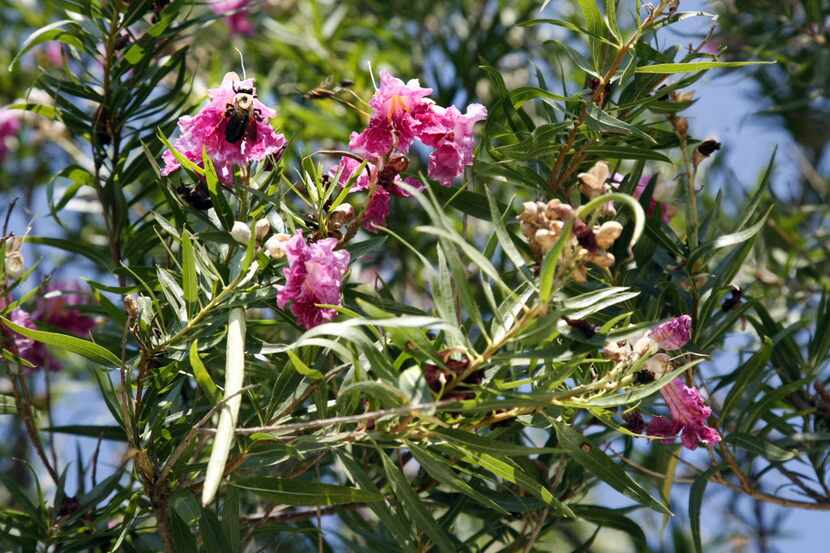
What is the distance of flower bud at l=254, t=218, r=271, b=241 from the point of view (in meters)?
1.10

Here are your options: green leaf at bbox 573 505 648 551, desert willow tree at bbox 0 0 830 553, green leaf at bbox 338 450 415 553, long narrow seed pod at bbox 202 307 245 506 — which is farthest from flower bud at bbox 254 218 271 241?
green leaf at bbox 573 505 648 551

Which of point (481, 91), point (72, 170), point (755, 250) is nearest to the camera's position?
point (72, 170)

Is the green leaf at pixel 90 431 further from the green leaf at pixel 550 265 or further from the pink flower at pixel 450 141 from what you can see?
the green leaf at pixel 550 265

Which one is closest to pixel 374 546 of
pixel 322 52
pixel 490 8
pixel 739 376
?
pixel 739 376

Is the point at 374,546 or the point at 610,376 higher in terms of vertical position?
the point at 610,376

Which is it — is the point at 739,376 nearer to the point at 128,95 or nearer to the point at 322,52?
the point at 128,95

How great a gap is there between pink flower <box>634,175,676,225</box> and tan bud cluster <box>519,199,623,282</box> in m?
0.46

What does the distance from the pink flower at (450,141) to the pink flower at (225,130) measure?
17 centimetres

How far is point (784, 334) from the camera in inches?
53.0

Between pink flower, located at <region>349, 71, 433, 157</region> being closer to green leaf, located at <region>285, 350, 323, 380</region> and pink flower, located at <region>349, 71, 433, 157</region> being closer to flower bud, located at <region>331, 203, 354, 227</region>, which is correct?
flower bud, located at <region>331, 203, 354, 227</region>

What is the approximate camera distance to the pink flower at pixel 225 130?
46.5 inches

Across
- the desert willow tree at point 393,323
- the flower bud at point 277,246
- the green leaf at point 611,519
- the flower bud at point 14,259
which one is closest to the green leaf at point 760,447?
the desert willow tree at point 393,323

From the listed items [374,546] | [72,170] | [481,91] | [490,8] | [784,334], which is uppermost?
[490,8]

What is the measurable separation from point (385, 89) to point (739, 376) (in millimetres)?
574
